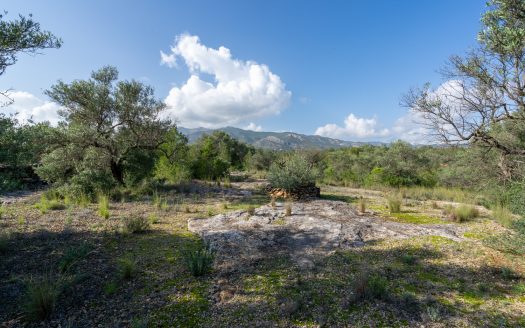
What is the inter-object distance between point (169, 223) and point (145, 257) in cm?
226

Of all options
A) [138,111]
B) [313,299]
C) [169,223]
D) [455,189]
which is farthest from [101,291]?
[455,189]

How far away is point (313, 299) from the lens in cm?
325

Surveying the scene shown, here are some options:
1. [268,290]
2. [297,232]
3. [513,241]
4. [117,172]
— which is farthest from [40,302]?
[117,172]

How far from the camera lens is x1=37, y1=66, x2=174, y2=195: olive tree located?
10.0m

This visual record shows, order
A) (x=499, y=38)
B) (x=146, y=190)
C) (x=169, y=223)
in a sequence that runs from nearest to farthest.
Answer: (x=499, y=38)
(x=169, y=223)
(x=146, y=190)

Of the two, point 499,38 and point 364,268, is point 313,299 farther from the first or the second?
point 499,38

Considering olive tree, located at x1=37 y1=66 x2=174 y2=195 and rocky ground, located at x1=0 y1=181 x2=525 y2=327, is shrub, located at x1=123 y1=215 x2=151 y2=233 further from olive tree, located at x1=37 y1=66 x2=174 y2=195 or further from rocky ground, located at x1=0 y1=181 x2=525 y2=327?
olive tree, located at x1=37 y1=66 x2=174 y2=195

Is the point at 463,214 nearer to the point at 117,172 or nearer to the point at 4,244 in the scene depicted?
the point at 4,244

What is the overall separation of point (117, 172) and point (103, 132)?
197 centimetres

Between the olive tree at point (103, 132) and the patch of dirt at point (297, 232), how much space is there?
6468mm

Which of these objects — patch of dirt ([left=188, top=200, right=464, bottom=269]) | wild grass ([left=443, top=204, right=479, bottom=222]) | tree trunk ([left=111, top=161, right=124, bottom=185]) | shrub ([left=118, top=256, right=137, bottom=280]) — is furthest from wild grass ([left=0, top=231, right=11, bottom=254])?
wild grass ([left=443, top=204, right=479, bottom=222])

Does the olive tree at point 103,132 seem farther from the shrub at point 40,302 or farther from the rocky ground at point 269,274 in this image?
the shrub at point 40,302

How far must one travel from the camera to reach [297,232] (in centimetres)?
587

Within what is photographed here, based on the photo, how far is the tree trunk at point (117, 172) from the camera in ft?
38.5
